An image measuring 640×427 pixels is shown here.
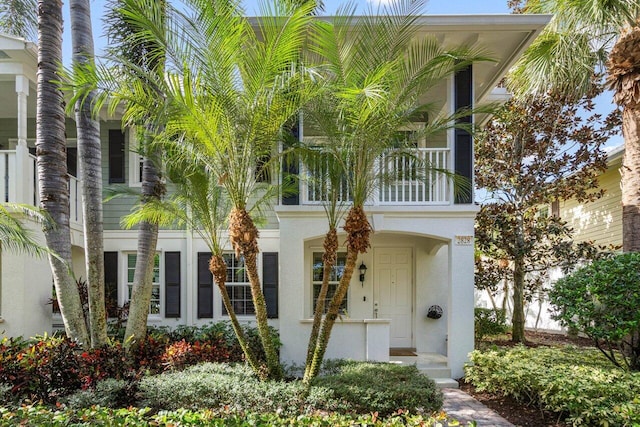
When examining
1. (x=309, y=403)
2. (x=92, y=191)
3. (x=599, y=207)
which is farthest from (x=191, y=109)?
(x=599, y=207)

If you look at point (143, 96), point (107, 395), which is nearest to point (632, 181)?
point (143, 96)

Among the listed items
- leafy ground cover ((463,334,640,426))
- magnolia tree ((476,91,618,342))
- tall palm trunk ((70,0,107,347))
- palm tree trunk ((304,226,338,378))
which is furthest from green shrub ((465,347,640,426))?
tall palm trunk ((70,0,107,347))

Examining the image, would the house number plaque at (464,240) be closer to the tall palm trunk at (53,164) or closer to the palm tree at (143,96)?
the palm tree at (143,96)

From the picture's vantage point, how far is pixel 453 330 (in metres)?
8.27

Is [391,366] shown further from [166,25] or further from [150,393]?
[166,25]

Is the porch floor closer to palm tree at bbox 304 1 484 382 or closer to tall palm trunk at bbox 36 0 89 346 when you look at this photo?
palm tree at bbox 304 1 484 382

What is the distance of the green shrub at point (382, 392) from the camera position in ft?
18.6

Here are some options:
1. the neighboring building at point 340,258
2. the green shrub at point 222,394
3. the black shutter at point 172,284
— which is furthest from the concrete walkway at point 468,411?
the black shutter at point 172,284

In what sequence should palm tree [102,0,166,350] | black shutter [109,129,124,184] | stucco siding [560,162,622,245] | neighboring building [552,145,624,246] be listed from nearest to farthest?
palm tree [102,0,166,350]
black shutter [109,129,124,184]
neighboring building [552,145,624,246]
stucco siding [560,162,622,245]

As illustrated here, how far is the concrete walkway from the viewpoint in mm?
6094

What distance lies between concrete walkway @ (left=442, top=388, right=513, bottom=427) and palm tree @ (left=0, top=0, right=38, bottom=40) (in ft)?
37.1

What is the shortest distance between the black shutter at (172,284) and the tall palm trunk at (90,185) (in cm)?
282

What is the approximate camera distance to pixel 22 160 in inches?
336

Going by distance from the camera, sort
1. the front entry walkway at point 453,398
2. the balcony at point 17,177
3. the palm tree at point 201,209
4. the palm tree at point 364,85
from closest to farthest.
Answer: the palm tree at point 364,85 < the front entry walkway at point 453,398 < the palm tree at point 201,209 < the balcony at point 17,177
